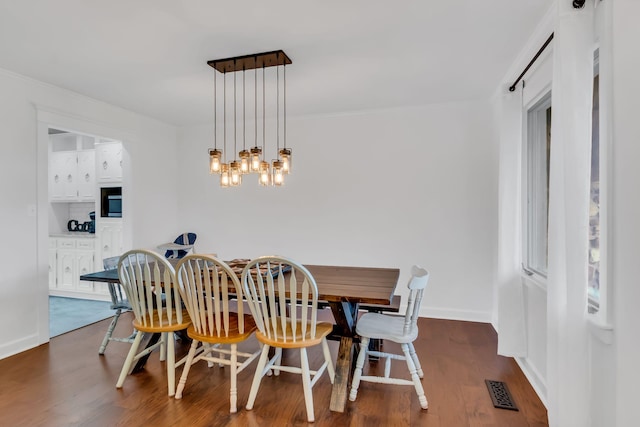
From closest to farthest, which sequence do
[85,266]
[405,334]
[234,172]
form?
[405,334]
[234,172]
[85,266]

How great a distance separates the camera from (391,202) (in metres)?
4.02

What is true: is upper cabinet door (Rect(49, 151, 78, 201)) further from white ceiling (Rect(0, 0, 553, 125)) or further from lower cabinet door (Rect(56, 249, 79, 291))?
white ceiling (Rect(0, 0, 553, 125))

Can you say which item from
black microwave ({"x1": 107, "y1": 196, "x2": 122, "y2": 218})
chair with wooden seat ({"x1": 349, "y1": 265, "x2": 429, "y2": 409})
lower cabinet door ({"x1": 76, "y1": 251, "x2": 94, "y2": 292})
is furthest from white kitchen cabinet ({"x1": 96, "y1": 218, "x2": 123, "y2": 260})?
chair with wooden seat ({"x1": 349, "y1": 265, "x2": 429, "y2": 409})

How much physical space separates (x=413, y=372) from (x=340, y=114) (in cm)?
300

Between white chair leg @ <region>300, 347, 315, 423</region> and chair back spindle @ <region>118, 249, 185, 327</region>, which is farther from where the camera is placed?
chair back spindle @ <region>118, 249, 185, 327</region>

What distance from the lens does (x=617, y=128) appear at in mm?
1402

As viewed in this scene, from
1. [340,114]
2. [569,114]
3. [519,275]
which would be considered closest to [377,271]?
[519,275]

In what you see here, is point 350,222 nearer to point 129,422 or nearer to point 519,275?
point 519,275

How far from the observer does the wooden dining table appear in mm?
2076

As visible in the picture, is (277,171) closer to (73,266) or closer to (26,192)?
(26,192)

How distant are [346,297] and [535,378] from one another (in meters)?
1.47

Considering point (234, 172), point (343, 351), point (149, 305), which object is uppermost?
point (234, 172)

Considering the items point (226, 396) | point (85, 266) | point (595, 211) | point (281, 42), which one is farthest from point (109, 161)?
point (595, 211)

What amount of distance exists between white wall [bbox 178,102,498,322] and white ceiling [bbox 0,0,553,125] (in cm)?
56
